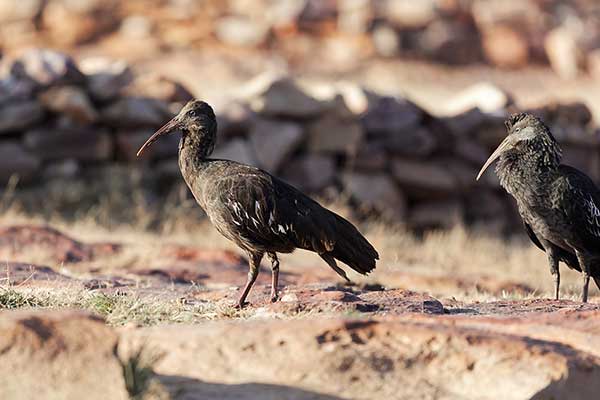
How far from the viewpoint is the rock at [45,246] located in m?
10.2

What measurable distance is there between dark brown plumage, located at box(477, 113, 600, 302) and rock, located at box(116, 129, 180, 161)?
8026 mm

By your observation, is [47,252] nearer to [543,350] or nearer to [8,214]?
[8,214]

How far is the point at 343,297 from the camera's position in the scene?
6688 mm

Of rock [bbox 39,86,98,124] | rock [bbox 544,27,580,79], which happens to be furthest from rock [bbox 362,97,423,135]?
rock [bbox 544,27,580,79]

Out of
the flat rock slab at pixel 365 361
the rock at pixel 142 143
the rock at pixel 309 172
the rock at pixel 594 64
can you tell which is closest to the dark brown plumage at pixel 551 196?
the flat rock slab at pixel 365 361

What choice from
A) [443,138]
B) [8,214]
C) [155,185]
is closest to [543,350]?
[8,214]

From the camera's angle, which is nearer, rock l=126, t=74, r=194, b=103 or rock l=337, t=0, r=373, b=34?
rock l=126, t=74, r=194, b=103

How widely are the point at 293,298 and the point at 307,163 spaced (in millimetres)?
9237

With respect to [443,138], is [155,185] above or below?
below

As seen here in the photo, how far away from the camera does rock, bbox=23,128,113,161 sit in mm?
14867

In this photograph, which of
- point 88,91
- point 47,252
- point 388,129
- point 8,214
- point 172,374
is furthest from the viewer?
point 388,129

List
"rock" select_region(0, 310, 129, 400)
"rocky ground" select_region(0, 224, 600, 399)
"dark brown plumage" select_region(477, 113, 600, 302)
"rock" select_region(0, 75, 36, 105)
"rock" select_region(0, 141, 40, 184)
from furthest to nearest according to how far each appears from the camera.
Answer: "rock" select_region(0, 75, 36, 105), "rock" select_region(0, 141, 40, 184), "dark brown plumage" select_region(477, 113, 600, 302), "rocky ground" select_region(0, 224, 600, 399), "rock" select_region(0, 310, 129, 400)

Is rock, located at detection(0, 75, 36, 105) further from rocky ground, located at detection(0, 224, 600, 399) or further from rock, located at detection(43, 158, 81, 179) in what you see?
rocky ground, located at detection(0, 224, 600, 399)

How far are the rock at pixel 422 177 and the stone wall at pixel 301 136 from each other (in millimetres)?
16
